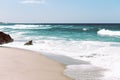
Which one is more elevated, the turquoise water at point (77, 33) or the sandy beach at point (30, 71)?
the sandy beach at point (30, 71)

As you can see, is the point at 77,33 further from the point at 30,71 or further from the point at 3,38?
the point at 30,71

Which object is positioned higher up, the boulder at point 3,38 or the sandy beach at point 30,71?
the sandy beach at point 30,71

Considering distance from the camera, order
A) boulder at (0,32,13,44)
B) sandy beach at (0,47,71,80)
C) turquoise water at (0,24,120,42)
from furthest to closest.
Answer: turquoise water at (0,24,120,42) < boulder at (0,32,13,44) < sandy beach at (0,47,71,80)

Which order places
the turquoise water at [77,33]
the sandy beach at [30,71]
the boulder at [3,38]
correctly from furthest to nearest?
1. the turquoise water at [77,33]
2. the boulder at [3,38]
3. the sandy beach at [30,71]

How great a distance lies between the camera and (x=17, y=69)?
9.48m

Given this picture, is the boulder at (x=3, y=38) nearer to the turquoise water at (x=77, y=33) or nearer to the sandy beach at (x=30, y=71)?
Result: the turquoise water at (x=77, y=33)

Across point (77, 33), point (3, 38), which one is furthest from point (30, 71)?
point (77, 33)

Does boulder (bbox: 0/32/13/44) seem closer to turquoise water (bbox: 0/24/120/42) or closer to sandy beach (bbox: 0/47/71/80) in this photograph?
turquoise water (bbox: 0/24/120/42)

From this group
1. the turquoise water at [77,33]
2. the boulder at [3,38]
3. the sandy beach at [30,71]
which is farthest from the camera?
the turquoise water at [77,33]

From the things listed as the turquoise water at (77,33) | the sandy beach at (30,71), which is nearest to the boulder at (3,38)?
the turquoise water at (77,33)

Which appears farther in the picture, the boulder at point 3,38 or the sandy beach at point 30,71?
the boulder at point 3,38

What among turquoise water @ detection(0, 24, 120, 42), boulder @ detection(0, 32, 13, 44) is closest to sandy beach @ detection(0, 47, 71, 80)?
boulder @ detection(0, 32, 13, 44)

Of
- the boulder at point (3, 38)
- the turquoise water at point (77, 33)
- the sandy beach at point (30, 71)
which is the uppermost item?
the sandy beach at point (30, 71)

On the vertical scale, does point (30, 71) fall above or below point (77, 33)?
above
